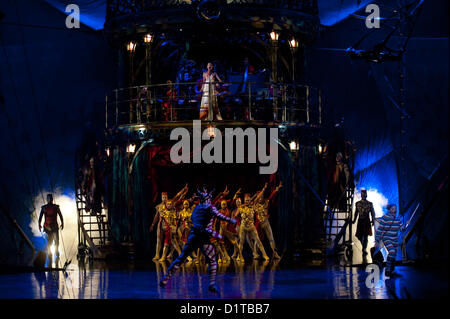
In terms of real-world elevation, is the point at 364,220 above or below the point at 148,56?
below

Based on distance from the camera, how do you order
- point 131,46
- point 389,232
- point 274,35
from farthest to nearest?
point 131,46, point 274,35, point 389,232

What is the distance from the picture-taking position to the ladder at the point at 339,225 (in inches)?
917

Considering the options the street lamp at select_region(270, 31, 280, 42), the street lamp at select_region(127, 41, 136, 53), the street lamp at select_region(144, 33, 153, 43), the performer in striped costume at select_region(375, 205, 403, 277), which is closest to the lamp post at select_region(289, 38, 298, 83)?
the street lamp at select_region(270, 31, 280, 42)

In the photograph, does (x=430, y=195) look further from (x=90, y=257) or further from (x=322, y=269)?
(x=90, y=257)

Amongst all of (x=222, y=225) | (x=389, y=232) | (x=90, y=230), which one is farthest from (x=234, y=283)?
(x=90, y=230)

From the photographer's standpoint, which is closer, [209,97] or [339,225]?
[209,97]

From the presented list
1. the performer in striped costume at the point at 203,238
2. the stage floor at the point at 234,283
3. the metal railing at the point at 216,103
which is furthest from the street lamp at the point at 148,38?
the performer in striped costume at the point at 203,238

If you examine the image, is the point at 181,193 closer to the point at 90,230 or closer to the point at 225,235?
the point at 225,235

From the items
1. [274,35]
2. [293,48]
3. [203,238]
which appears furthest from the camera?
[293,48]

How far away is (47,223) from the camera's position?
2264 cm

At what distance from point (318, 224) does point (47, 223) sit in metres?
6.53

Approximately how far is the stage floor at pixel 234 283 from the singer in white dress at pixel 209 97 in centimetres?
366

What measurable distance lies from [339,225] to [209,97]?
503 cm

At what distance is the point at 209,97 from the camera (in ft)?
73.9
